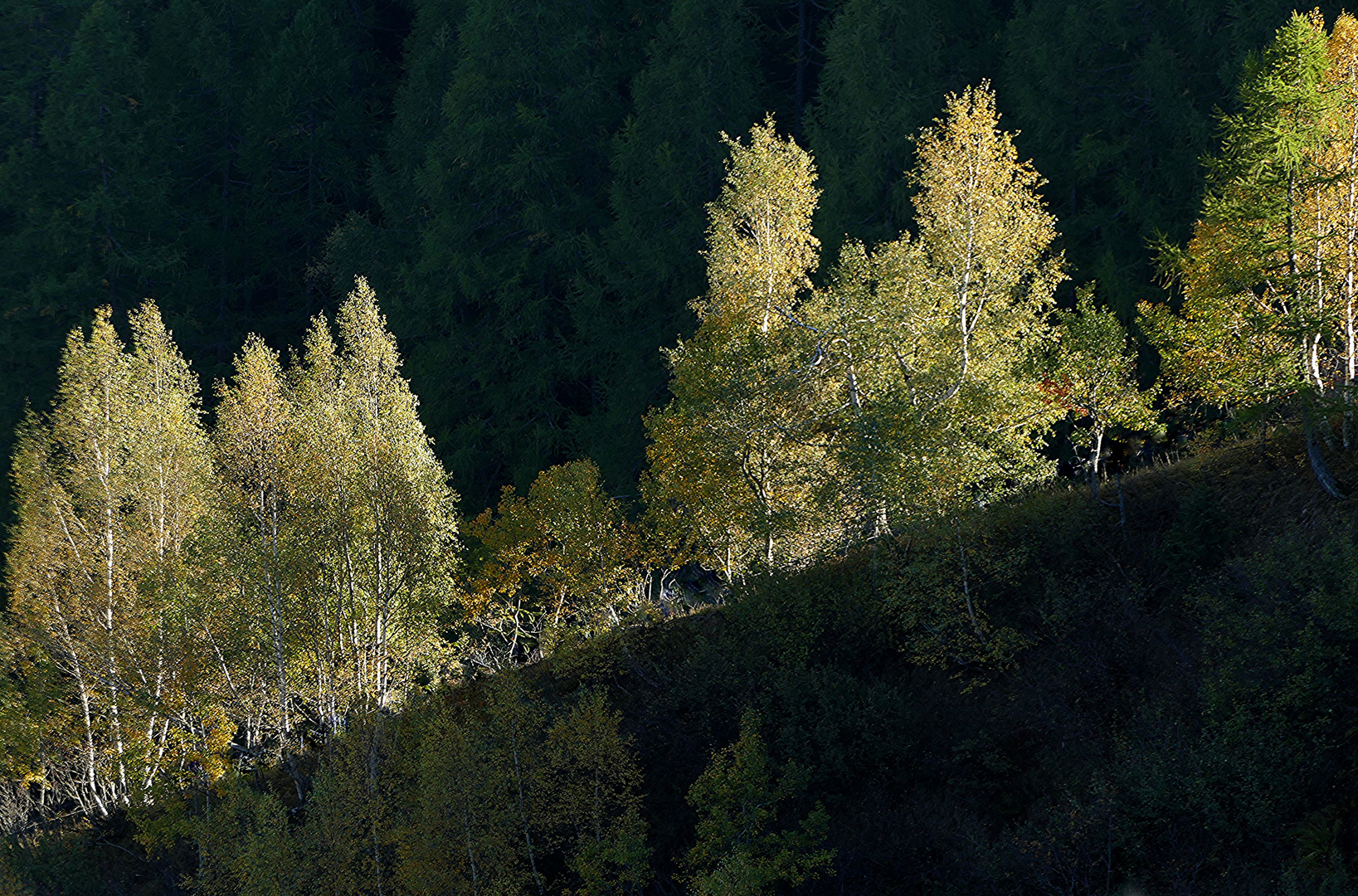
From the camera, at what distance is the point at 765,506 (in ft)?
70.3

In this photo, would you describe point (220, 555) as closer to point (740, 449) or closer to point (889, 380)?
point (740, 449)

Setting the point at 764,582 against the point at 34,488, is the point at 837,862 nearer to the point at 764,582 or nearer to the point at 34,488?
the point at 764,582

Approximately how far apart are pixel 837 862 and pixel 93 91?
171 feet

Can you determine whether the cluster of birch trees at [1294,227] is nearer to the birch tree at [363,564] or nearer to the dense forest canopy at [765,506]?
the dense forest canopy at [765,506]

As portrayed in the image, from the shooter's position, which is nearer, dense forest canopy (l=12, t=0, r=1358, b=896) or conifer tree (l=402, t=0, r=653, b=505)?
dense forest canopy (l=12, t=0, r=1358, b=896)

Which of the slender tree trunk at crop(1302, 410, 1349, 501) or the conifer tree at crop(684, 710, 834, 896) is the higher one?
the slender tree trunk at crop(1302, 410, 1349, 501)

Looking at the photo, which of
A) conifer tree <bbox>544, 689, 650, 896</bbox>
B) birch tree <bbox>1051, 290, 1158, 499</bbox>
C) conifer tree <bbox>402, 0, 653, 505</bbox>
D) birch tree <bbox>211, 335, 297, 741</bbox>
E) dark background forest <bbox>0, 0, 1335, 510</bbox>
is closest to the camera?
conifer tree <bbox>544, 689, 650, 896</bbox>

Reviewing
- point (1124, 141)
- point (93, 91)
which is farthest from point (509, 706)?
point (93, 91)

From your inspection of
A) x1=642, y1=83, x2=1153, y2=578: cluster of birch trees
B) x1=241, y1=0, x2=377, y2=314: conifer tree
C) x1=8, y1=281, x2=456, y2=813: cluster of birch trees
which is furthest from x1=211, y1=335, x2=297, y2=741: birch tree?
x1=241, y1=0, x2=377, y2=314: conifer tree

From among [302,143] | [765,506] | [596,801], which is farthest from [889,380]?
[302,143]

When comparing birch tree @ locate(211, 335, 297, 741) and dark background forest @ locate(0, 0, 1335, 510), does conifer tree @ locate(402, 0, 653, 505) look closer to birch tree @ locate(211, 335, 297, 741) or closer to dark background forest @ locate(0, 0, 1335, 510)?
dark background forest @ locate(0, 0, 1335, 510)

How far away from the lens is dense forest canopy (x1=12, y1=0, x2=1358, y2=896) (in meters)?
16.3

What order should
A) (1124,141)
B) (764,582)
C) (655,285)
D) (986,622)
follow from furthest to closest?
1. (655,285)
2. (1124,141)
3. (764,582)
4. (986,622)

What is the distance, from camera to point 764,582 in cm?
2044
